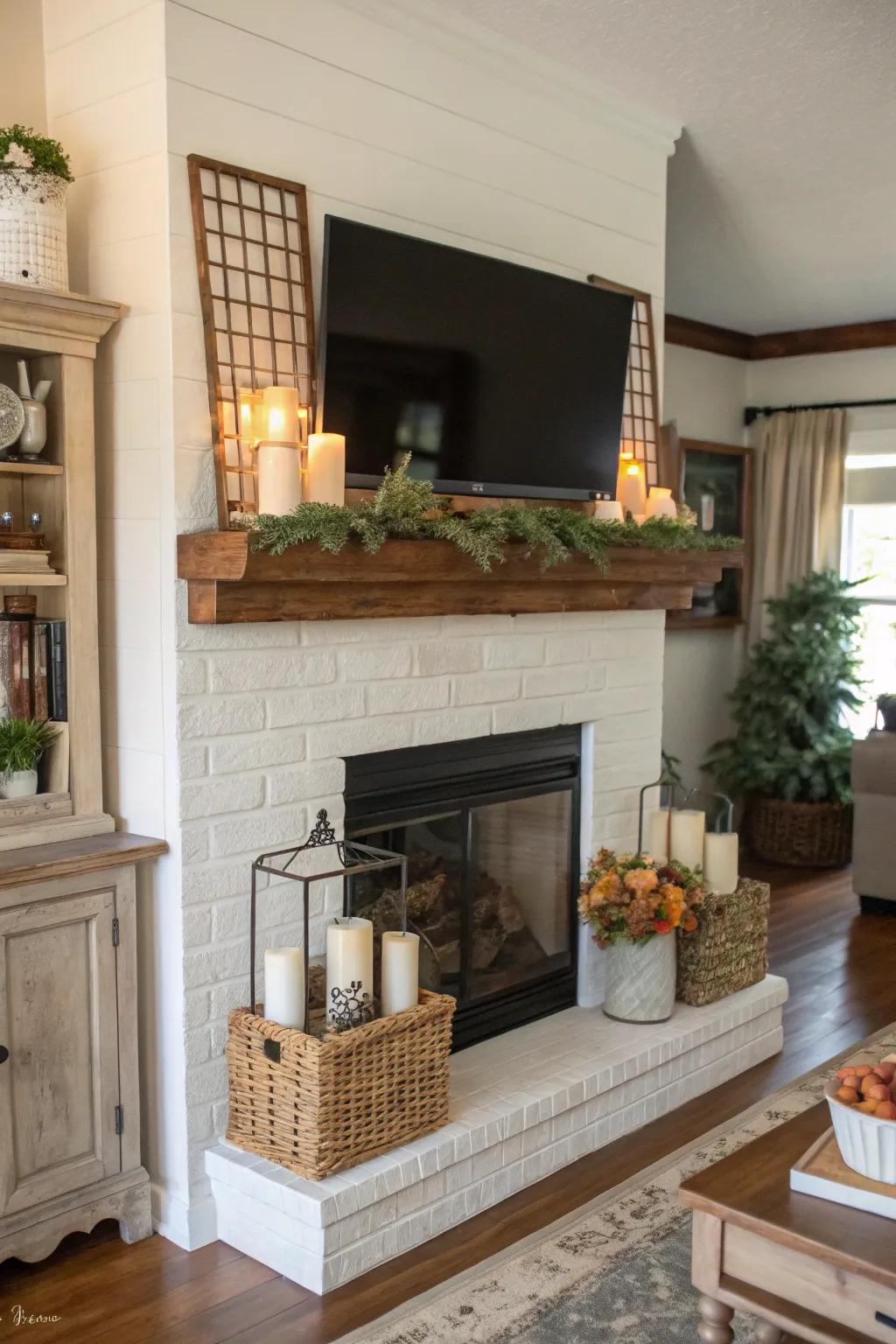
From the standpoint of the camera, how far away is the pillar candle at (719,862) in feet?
11.9

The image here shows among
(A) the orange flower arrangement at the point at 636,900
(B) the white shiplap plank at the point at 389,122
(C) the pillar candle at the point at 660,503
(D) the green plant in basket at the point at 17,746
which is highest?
(B) the white shiplap plank at the point at 389,122

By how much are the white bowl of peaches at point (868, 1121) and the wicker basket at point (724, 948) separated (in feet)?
4.72

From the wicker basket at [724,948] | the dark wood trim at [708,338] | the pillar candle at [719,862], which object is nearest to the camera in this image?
the wicker basket at [724,948]

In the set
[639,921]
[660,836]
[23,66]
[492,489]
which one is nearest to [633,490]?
[492,489]

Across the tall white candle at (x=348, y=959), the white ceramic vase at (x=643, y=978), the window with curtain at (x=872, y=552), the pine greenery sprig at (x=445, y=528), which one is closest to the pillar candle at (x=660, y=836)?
the white ceramic vase at (x=643, y=978)

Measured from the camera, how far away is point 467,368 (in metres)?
2.99

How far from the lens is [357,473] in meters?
2.79

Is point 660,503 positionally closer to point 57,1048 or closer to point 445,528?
point 445,528

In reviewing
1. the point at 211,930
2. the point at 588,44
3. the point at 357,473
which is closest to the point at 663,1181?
the point at 211,930

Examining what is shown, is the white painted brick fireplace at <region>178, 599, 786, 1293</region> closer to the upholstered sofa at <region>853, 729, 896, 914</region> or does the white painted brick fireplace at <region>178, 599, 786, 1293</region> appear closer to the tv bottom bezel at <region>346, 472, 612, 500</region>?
the tv bottom bezel at <region>346, 472, 612, 500</region>

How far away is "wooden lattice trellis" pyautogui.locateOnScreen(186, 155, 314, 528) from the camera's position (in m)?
2.53

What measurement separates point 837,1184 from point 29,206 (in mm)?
2272

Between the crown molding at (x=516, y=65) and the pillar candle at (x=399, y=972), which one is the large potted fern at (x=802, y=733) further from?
the pillar candle at (x=399, y=972)

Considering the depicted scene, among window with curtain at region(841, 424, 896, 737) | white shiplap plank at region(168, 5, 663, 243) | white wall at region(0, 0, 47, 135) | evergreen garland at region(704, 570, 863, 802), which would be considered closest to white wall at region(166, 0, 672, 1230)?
white shiplap plank at region(168, 5, 663, 243)
